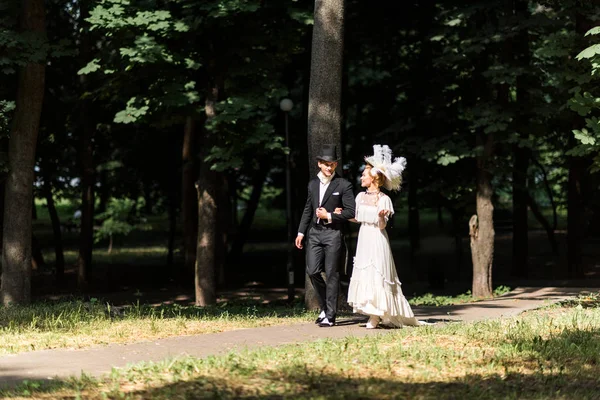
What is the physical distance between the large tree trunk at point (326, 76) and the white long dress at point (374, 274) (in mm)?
3978

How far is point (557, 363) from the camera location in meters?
9.18

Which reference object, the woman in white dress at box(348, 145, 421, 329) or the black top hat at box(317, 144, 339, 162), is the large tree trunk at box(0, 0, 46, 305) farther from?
the woman in white dress at box(348, 145, 421, 329)

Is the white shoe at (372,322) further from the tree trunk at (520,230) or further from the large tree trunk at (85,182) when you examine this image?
the tree trunk at (520,230)

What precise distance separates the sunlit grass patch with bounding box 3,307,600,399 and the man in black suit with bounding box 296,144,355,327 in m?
1.63

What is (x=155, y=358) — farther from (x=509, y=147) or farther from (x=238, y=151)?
(x=509, y=147)

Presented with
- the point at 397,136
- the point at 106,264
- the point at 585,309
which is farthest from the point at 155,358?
the point at 106,264

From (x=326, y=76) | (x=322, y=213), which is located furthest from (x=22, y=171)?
(x=322, y=213)

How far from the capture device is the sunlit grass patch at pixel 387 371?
771cm

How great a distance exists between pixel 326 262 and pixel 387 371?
374 cm

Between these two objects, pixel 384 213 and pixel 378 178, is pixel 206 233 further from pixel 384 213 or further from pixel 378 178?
pixel 384 213

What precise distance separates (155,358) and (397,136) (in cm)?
1617

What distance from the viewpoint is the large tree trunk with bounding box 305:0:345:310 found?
52.2 feet

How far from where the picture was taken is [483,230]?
2336 cm

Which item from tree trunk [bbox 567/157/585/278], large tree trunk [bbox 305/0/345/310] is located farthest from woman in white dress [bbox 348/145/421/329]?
tree trunk [bbox 567/157/585/278]
